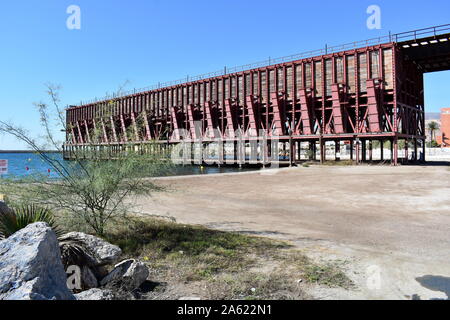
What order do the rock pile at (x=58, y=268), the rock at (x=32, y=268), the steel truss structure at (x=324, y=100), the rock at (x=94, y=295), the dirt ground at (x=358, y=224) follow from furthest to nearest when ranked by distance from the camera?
the steel truss structure at (x=324, y=100) < the dirt ground at (x=358, y=224) < the rock at (x=94, y=295) < the rock pile at (x=58, y=268) < the rock at (x=32, y=268)

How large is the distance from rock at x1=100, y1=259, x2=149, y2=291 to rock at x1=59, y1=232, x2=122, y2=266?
300 millimetres

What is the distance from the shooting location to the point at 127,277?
4789 millimetres

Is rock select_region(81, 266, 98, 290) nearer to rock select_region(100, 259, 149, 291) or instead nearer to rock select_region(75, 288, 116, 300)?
rock select_region(100, 259, 149, 291)

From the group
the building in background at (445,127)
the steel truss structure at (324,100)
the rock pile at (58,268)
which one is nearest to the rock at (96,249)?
the rock pile at (58,268)

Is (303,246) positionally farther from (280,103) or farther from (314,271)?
(280,103)

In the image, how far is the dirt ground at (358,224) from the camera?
200 inches

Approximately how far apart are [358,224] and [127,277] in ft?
24.6

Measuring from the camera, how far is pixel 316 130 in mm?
48875

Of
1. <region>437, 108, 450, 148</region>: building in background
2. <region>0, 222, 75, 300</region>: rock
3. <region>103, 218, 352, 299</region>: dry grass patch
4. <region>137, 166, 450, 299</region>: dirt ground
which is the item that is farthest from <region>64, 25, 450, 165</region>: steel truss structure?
<region>437, 108, 450, 148</region>: building in background

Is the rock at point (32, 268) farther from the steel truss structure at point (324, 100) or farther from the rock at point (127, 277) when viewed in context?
the steel truss structure at point (324, 100)

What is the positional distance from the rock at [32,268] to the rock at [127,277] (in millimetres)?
1090

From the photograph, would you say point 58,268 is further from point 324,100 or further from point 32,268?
point 324,100

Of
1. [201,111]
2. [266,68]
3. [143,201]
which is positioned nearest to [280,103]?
[266,68]

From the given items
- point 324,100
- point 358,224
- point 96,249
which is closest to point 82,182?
point 96,249
